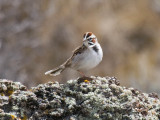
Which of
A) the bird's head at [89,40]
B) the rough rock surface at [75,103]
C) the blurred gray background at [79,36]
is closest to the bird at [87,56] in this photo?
the bird's head at [89,40]

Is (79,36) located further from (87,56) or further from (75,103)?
(75,103)

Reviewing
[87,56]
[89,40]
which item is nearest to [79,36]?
[89,40]

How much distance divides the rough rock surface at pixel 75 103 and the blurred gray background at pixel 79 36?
30.9 feet

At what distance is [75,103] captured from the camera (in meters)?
6.69

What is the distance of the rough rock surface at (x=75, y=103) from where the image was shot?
21.5 ft

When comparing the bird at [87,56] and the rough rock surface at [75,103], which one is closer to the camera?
the rough rock surface at [75,103]

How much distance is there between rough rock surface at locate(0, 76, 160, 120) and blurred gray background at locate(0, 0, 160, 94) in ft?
30.9

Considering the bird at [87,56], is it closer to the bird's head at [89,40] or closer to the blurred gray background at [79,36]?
the bird's head at [89,40]

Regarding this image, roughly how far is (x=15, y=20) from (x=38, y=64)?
5.78 feet

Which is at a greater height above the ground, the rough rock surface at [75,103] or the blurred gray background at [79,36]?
the blurred gray background at [79,36]

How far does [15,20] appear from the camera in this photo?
60.9 ft

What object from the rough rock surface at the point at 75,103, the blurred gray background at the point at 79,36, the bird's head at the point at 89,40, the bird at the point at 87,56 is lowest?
the rough rock surface at the point at 75,103

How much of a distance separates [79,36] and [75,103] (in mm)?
13310

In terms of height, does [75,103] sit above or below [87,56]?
below
